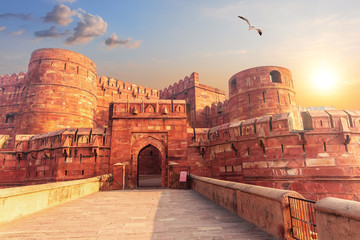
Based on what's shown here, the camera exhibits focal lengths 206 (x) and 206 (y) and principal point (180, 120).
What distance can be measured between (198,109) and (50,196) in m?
19.7

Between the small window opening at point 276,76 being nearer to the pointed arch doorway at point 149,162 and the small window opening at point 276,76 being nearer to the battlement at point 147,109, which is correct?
the battlement at point 147,109

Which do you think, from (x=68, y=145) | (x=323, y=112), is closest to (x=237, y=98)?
(x=323, y=112)

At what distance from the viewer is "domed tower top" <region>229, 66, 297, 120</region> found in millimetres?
16469

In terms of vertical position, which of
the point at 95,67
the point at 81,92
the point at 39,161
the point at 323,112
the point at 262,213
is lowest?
the point at 262,213

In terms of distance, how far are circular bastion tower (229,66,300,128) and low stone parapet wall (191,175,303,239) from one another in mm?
12942

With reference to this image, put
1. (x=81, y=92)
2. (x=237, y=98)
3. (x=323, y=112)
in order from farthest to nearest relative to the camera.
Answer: (x=81, y=92) → (x=237, y=98) → (x=323, y=112)

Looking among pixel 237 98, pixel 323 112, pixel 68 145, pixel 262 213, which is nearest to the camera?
pixel 262 213

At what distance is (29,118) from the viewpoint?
1817 centimetres

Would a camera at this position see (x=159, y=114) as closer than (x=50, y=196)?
No

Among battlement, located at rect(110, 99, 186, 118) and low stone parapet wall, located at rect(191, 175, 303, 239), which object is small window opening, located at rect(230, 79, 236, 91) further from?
low stone parapet wall, located at rect(191, 175, 303, 239)

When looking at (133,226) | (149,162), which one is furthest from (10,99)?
→ (133,226)

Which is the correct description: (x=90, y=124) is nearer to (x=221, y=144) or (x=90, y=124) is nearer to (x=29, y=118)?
(x=29, y=118)

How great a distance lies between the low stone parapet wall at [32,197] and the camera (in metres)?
3.99

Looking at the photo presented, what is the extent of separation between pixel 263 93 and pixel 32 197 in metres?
16.2
